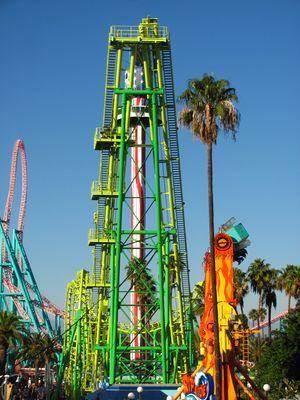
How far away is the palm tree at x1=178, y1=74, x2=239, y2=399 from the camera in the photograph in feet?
83.7

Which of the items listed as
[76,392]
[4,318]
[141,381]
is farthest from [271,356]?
[4,318]

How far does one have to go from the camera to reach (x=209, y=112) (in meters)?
25.8

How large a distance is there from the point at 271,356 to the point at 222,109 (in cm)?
1996

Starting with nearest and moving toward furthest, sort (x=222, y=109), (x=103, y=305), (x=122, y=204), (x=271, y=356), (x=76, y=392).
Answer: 1. (x=222, y=109)
2. (x=122, y=204)
3. (x=271, y=356)
4. (x=103, y=305)
5. (x=76, y=392)

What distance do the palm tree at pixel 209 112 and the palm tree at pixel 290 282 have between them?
30.5 metres

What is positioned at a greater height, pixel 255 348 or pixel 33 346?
pixel 33 346

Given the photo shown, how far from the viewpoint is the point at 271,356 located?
40750 mm

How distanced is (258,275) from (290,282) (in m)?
3.27

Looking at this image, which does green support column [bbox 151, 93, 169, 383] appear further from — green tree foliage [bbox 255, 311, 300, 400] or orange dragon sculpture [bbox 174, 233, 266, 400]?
green tree foliage [bbox 255, 311, 300, 400]

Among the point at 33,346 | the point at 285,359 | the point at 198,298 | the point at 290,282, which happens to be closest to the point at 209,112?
the point at 285,359

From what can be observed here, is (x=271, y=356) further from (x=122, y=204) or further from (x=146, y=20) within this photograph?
(x=146, y=20)

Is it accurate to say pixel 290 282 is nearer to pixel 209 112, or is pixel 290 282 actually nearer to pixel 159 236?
pixel 159 236

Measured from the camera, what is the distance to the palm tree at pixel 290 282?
55.1 metres

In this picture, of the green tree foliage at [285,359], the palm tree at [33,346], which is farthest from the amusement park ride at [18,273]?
the green tree foliage at [285,359]
